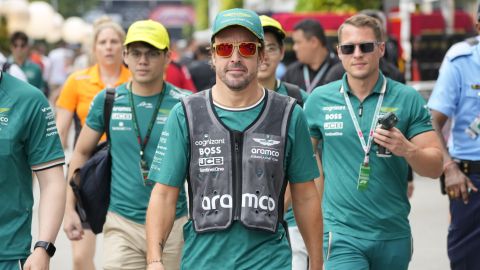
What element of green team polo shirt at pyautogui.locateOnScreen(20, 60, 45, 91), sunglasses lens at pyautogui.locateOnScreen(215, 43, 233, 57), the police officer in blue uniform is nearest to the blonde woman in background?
the police officer in blue uniform

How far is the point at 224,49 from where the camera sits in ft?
16.6

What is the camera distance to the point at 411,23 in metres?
25.4

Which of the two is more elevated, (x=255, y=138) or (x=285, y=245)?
(x=255, y=138)

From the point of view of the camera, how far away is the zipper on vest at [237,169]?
498cm

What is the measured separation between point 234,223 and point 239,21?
34.5 inches

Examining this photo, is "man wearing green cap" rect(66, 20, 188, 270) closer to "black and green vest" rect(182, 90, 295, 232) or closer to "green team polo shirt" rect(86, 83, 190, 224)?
"green team polo shirt" rect(86, 83, 190, 224)

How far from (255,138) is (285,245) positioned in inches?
19.7

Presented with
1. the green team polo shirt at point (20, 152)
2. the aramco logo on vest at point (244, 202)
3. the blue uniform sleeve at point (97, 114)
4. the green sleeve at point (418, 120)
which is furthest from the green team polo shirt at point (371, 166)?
the green team polo shirt at point (20, 152)

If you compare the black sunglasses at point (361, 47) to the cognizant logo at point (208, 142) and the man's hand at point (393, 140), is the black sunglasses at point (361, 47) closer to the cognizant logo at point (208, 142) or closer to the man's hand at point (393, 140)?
the man's hand at point (393, 140)

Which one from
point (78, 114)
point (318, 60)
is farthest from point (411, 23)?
point (78, 114)

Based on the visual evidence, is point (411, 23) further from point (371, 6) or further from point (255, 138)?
point (255, 138)

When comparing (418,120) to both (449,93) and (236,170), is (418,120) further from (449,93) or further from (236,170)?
(236,170)

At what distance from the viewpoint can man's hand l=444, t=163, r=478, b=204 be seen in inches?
295

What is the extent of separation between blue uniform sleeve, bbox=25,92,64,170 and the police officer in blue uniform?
3.20 m
